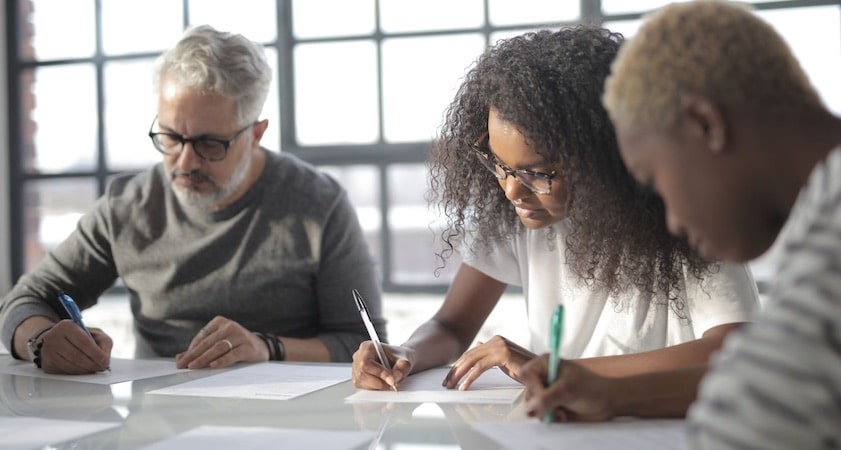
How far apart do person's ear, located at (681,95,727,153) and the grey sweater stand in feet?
4.73

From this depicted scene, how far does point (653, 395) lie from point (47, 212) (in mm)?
3418

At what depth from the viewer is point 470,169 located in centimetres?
186

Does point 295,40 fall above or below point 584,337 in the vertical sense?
above

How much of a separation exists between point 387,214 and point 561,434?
2.51m

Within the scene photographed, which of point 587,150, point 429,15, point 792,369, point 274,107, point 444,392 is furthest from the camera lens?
point 274,107

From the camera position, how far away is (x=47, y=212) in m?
3.96

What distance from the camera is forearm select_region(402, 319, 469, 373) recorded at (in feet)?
5.62

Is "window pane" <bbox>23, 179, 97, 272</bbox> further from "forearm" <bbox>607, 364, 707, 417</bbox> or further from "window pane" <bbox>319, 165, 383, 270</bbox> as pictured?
"forearm" <bbox>607, 364, 707, 417</bbox>

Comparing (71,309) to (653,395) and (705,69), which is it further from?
(705,69)

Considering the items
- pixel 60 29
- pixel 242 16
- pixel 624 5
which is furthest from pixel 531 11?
pixel 60 29

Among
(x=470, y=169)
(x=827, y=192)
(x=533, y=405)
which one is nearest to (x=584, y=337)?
(x=470, y=169)

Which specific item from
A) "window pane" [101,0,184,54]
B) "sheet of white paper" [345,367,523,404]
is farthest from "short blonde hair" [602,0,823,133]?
"window pane" [101,0,184,54]

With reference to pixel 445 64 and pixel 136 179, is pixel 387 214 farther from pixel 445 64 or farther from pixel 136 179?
pixel 136 179

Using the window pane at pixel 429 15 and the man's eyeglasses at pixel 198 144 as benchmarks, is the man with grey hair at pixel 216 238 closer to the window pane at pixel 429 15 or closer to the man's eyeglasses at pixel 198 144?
the man's eyeglasses at pixel 198 144
